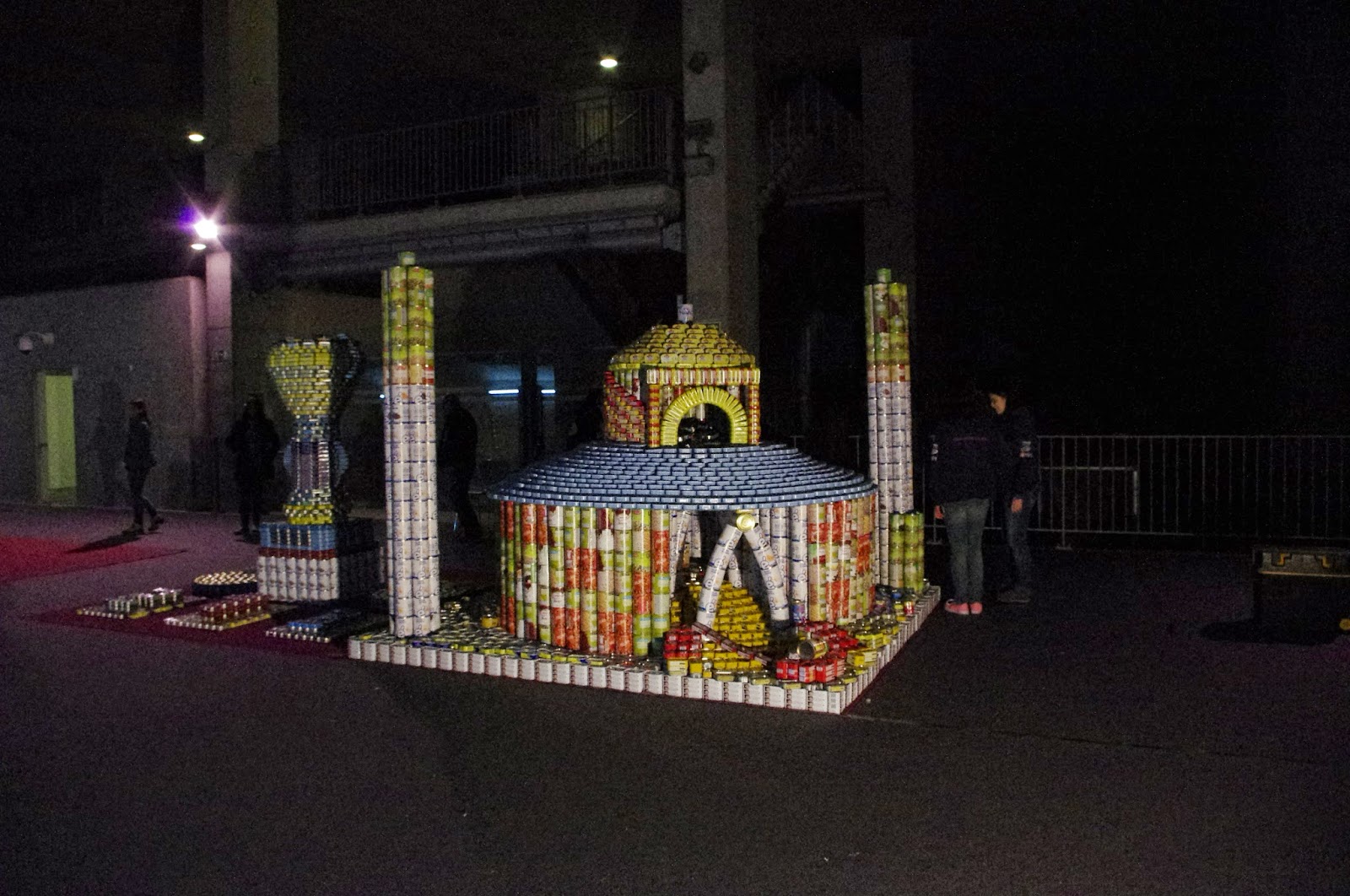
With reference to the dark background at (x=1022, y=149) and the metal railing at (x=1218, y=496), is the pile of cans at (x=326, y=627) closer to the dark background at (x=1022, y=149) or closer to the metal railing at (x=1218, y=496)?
the metal railing at (x=1218, y=496)

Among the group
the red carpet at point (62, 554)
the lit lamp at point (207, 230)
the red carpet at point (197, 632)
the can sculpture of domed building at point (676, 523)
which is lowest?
the red carpet at point (197, 632)

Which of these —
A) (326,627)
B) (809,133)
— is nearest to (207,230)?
(809,133)

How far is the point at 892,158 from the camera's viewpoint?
53.5ft

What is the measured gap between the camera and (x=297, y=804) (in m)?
4.80

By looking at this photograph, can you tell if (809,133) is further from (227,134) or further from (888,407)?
(888,407)

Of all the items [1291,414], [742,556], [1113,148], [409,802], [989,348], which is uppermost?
[1113,148]

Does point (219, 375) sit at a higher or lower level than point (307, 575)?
higher

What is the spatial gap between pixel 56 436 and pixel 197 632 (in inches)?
556

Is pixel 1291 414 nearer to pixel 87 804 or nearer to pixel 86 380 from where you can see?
pixel 87 804

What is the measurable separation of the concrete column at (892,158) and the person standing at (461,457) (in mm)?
6523

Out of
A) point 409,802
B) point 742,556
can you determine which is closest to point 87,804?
point 409,802

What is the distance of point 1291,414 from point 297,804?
1435 centimetres

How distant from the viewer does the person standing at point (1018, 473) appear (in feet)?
28.8

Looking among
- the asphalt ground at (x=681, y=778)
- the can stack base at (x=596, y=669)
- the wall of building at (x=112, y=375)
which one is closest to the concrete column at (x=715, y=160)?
the can stack base at (x=596, y=669)
